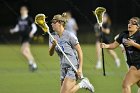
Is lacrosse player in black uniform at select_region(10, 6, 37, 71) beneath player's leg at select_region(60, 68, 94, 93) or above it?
above

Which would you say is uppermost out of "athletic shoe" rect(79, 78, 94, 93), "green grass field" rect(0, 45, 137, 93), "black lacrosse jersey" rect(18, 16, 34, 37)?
"black lacrosse jersey" rect(18, 16, 34, 37)

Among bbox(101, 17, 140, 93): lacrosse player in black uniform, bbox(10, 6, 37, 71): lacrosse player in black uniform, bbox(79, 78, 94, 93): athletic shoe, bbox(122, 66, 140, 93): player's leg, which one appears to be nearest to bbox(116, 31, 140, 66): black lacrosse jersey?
bbox(101, 17, 140, 93): lacrosse player in black uniform

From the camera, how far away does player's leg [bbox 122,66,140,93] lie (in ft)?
42.7

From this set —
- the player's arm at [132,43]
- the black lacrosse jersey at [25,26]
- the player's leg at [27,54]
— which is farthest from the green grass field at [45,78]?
the player's arm at [132,43]

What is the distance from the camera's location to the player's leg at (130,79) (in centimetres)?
1301

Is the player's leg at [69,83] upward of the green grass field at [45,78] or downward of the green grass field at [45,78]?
upward

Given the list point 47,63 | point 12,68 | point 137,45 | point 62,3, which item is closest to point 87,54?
point 47,63

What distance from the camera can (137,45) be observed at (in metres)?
12.8

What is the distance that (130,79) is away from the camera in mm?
13055

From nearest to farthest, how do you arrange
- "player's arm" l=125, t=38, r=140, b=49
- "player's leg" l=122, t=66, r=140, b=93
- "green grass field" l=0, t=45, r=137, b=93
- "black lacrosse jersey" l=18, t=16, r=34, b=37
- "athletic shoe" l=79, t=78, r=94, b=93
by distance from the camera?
1. "player's arm" l=125, t=38, r=140, b=49
2. "player's leg" l=122, t=66, r=140, b=93
3. "athletic shoe" l=79, t=78, r=94, b=93
4. "green grass field" l=0, t=45, r=137, b=93
5. "black lacrosse jersey" l=18, t=16, r=34, b=37

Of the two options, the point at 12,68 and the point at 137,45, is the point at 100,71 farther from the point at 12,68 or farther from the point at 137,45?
the point at 137,45

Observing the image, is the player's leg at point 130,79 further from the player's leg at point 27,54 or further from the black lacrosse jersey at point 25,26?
the black lacrosse jersey at point 25,26

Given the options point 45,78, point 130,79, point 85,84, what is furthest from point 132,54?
point 45,78

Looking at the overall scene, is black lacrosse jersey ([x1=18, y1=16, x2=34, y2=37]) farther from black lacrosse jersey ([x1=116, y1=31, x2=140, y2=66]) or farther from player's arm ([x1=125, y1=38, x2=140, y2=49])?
player's arm ([x1=125, y1=38, x2=140, y2=49])
